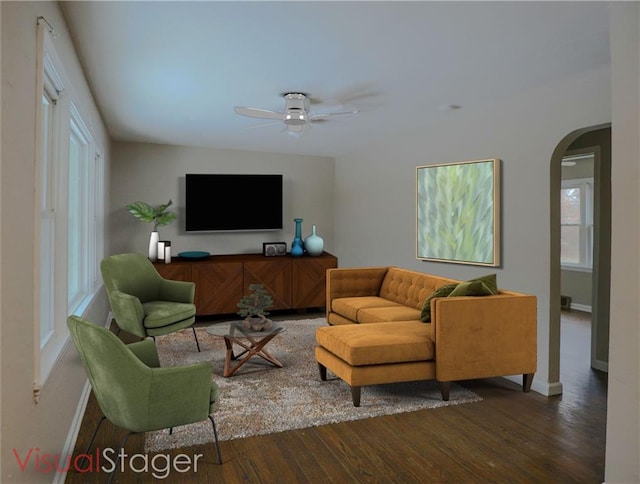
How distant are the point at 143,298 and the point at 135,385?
2890mm

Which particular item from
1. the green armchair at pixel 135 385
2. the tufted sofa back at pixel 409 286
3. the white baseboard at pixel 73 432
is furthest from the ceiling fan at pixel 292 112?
the white baseboard at pixel 73 432

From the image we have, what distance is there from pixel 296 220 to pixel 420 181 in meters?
2.32

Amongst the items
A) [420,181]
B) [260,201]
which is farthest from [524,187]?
[260,201]

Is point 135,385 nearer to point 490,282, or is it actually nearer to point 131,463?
point 131,463

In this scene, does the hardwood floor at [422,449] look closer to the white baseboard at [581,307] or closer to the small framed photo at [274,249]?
the small framed photo at [274,249]

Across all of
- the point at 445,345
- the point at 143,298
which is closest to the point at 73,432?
the point at 143,298

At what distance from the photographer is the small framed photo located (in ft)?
23.5

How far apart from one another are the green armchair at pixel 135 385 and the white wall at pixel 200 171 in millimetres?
4741

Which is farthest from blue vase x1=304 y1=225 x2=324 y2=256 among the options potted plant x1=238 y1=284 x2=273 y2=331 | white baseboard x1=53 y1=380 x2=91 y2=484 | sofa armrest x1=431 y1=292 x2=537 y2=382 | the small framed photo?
white baseboard x1=53 y1=380 x2=91 y2=484

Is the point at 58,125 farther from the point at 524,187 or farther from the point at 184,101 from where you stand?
the point at 524,187

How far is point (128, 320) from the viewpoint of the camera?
4352mm

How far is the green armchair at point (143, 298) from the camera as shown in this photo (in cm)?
436

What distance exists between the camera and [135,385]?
89.7 inches

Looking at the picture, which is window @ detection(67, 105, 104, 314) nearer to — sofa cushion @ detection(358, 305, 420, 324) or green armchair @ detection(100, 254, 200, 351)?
green armchair @ detection(100, 254, 200, 351)
